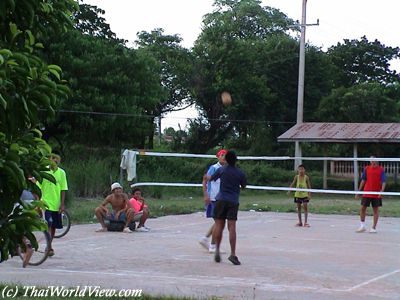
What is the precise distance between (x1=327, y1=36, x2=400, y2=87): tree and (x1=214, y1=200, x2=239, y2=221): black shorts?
52.0m

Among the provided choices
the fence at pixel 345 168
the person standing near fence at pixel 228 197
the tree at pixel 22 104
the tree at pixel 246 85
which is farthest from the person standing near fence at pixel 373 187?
the tree at pixel 246 85

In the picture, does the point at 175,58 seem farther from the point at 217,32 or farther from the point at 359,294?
the point at 359,294

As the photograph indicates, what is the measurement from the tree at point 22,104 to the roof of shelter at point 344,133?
34.9m

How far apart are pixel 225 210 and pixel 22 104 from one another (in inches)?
343

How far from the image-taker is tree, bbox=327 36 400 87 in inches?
2501

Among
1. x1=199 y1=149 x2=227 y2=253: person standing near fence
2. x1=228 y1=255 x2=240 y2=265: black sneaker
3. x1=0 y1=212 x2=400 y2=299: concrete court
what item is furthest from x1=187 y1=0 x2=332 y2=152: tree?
x1=228 y1=255 x2=240 y2=265: black sneaker

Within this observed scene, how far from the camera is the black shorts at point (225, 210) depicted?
1205cm

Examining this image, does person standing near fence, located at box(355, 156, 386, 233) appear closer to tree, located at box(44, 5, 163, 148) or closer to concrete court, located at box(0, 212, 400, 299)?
concrete court, located at box(0, 212, 400, 299)

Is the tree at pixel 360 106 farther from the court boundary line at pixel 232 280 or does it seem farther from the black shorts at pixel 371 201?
the court boundary line at pixel 232 280

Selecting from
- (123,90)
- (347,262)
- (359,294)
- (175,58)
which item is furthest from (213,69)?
(359,294)

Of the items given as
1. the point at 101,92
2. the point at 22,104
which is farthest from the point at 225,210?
the point at 101,92

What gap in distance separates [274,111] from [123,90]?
19446 millimetres

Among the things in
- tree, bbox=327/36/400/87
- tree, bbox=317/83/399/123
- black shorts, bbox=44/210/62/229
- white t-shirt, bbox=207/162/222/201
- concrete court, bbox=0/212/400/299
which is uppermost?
tree, bbox=327/36/400/87

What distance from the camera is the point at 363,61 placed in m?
64.0
